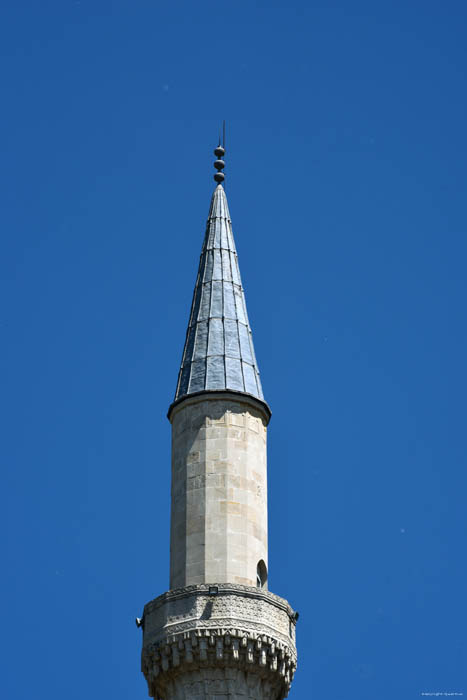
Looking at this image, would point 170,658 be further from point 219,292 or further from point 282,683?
point 219,292

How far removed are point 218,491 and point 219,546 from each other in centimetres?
94

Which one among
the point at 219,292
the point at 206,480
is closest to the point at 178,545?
the point at 206,480

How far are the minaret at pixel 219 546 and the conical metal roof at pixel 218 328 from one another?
2cm

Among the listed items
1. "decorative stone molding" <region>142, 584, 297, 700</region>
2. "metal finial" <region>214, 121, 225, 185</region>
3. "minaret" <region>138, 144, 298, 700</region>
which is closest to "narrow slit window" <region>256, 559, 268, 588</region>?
"minaret" <region>138, 144, 298, 700</region>

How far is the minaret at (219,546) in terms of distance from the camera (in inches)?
1038

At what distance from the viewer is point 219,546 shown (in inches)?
1069

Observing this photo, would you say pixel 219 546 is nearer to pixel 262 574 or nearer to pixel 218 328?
pixel 262 574

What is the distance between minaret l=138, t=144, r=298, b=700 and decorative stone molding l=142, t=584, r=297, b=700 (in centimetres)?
2

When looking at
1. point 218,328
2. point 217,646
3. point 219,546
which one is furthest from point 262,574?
point 218,328

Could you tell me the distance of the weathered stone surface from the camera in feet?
89.1

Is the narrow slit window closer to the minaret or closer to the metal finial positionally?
the minaret

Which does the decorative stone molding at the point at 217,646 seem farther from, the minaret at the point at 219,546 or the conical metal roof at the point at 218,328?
the conical metal roof at the point at 218,328

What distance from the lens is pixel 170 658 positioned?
→ 2645 cm

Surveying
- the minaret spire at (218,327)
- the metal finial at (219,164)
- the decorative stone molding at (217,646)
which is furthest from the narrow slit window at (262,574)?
the metal finial at (219,164)
